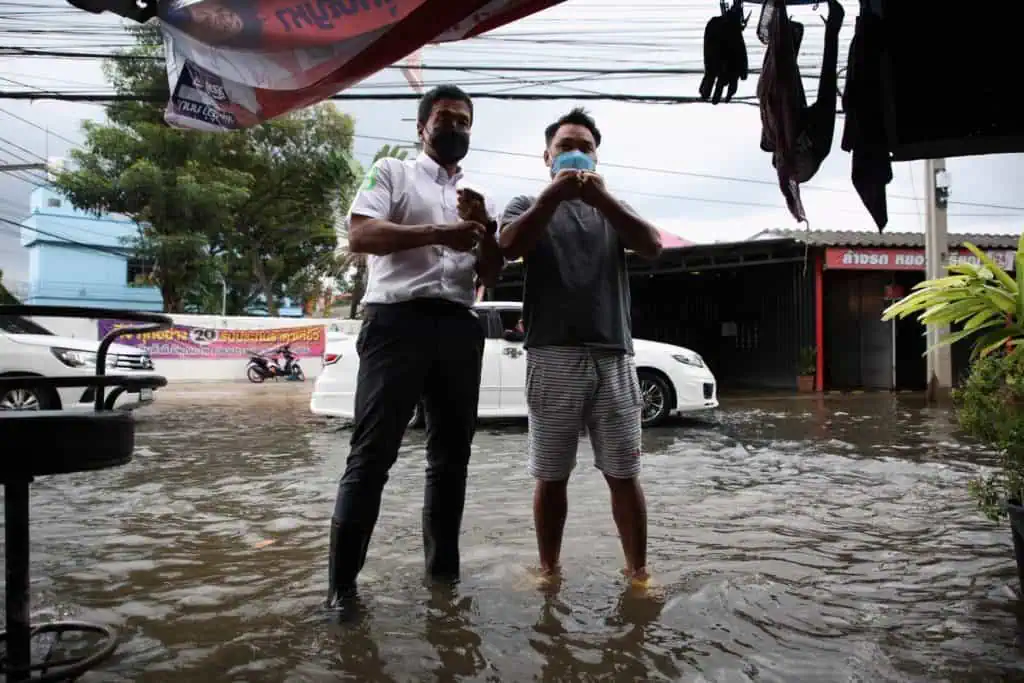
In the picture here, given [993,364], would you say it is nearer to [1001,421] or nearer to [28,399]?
[1001,421]

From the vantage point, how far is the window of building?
25.8m

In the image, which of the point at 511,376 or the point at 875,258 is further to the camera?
the point at 875,258

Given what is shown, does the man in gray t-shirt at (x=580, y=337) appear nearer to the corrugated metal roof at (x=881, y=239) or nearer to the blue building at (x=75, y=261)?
the corrugated metal roof at (x=881, y=239)

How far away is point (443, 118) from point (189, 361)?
62.4 ft

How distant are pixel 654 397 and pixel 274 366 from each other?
13497mm

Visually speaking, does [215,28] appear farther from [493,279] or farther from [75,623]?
[75,623]

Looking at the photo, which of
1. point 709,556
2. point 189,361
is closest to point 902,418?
point 709,556

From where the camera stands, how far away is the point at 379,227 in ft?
8.38

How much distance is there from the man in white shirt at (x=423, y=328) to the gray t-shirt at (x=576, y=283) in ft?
0.61

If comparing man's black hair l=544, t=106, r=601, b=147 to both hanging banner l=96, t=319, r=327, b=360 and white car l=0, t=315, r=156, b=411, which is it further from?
hanging banner l=96, t=319, r=327, b=360

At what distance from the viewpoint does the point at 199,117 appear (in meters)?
4.04

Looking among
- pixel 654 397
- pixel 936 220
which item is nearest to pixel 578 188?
pixel 654 397

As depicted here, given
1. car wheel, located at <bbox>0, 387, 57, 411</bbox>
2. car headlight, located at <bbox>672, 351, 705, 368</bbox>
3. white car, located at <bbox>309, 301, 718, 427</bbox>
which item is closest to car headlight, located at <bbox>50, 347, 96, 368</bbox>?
car wheel, located at <bbox>0, 387, 57, 411</bbox>

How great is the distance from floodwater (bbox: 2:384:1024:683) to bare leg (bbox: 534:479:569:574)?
144 millimetres
